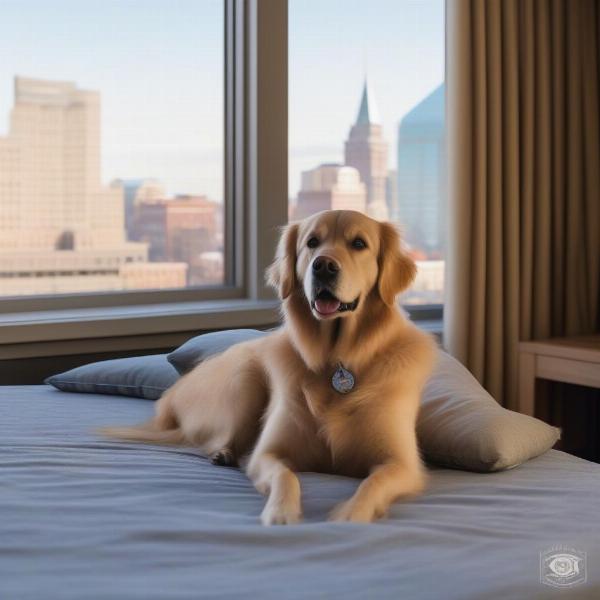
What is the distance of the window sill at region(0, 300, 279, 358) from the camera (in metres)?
3.05

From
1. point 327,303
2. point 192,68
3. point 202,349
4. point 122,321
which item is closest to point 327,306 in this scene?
point 327,303

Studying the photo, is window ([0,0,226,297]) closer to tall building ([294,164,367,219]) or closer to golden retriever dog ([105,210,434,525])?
tall building ([294,164,367,219])

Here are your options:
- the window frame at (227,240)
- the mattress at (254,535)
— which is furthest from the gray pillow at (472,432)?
the window frame at (227,240)

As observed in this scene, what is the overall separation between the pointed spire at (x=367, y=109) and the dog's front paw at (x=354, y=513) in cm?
252

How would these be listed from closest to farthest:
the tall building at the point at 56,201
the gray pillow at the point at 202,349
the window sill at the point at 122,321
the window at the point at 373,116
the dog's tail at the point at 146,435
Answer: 1. the dog's tail at the point at 146,435
2. the gray pillow at the point at 202,349
3. the window sill at the point at 122,321
4. the tall building at the point at 56,201
5. the window at the point at 373,116

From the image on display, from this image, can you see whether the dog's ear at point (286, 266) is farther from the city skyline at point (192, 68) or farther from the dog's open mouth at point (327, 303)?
the city skyline at point (192, 68)

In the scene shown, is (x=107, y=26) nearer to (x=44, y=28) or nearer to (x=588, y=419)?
(x=44, y=28)

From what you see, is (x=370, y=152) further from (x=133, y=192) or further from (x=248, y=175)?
(x=133, y=192)

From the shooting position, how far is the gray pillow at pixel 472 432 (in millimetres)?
1899

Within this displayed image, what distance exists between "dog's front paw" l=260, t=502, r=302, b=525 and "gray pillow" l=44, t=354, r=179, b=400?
112cm

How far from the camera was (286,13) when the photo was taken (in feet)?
11.4

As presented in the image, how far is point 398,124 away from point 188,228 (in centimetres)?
101

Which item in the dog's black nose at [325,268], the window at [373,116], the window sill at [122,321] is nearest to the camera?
the dog's black nose at [325,268]

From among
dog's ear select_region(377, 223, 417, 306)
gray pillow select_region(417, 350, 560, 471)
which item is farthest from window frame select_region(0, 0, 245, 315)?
dog's ear select_region(377, 223, 417, 306)
